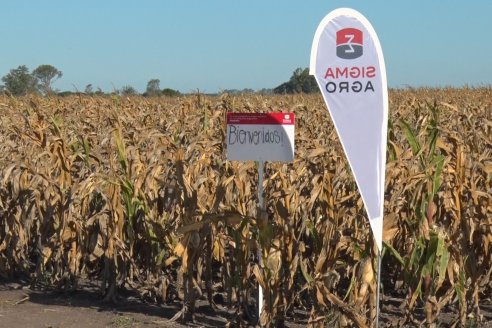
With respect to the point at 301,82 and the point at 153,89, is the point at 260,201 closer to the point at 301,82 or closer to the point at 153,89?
the point at 153,89

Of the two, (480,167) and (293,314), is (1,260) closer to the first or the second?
(293,314)

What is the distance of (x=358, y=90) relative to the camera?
194 inches

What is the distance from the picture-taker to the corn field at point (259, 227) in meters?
5.52

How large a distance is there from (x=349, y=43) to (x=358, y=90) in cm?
27

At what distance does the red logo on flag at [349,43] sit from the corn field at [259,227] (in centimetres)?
98

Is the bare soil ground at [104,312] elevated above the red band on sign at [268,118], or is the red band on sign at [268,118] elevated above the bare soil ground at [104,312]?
the red band on sign at [268,118]

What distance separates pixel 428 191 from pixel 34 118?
5.66 m

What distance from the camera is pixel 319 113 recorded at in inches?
500

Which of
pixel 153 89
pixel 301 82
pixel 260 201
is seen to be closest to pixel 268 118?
pixel 260 201

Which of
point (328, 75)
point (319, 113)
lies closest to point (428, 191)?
point (328, 75)

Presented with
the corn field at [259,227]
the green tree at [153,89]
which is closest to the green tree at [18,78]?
the green tree at [153,89]

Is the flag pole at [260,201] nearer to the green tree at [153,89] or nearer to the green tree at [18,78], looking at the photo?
the green tree at [153,89]

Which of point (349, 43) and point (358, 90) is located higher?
point (349, 43)

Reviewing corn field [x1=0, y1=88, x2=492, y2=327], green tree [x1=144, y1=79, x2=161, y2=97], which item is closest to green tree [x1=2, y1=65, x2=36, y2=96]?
green tree [x1=144, y1=79, x2=161, y2=97]
